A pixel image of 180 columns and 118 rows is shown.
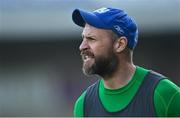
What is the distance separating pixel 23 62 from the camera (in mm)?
12195

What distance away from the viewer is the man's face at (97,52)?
13.0 ft

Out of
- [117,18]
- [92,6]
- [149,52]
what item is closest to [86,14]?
[117,18]

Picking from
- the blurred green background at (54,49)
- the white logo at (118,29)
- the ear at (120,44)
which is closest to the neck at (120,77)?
the ear at (120,44)

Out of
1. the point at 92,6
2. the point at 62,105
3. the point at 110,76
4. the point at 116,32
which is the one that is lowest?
the point at 62,105

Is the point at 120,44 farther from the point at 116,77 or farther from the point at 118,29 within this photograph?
the point at 116,77

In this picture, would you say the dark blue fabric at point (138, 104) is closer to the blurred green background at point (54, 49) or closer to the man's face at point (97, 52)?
the man's face at point (97, 52)

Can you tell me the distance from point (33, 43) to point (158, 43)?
2149 millimetres

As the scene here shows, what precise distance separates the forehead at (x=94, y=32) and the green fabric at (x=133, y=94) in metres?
0.29

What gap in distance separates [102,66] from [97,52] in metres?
0.09

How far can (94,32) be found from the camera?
4.02 meters

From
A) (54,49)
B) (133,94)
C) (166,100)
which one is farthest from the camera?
(54,49)

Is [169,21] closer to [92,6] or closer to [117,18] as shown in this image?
[92,6]

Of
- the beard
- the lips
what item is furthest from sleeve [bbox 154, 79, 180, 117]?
the lips

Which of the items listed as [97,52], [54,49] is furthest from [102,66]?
[54,49]
